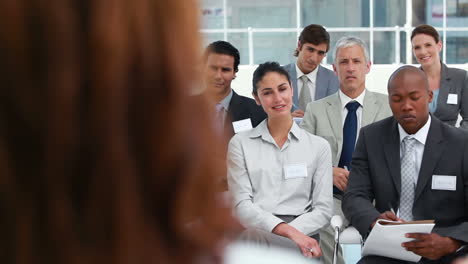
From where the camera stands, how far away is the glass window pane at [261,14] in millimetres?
11539

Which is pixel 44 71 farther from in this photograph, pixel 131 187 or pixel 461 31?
pixel 461 31

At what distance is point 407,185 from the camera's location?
3.85 meters

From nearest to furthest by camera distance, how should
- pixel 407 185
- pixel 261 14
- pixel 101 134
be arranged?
pixel 101 134 → pixel 407 185 → pixel 261 14

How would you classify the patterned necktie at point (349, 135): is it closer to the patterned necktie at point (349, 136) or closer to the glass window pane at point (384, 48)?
the patterned necktie at point (349, 136)

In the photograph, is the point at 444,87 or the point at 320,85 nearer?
the point at 444,87

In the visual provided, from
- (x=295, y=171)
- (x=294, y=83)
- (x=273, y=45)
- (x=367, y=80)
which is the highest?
(x=273, y=45)

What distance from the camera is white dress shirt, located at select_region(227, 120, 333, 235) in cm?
421

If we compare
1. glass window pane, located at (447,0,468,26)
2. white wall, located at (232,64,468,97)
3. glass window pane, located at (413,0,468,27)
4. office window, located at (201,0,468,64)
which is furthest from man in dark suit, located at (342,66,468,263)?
glass window pane, located at (447,0,468,26)

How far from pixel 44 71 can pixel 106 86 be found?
5 centimetres

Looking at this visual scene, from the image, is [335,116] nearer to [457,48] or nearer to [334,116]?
[334,116]

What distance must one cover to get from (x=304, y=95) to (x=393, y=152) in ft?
7.49

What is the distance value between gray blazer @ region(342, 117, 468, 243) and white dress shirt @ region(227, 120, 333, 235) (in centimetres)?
25

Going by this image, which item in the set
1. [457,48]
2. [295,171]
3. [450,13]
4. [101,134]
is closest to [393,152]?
[295,171]

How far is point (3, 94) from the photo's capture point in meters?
0.48
